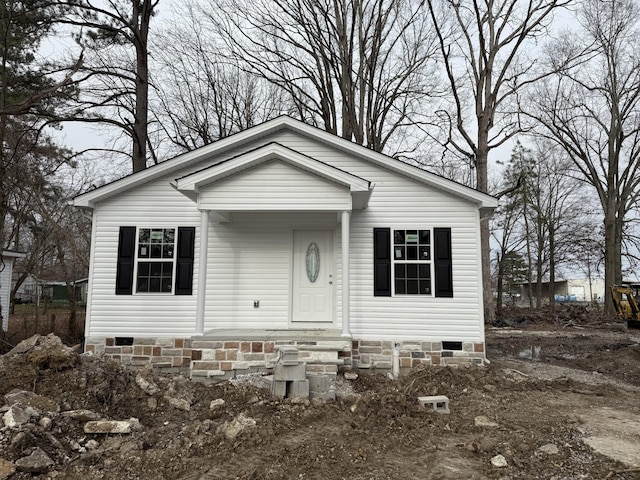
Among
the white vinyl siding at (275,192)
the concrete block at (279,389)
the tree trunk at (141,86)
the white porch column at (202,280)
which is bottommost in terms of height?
the concrete block at (279,389)

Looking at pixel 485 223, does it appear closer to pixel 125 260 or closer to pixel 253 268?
pixel 253 268

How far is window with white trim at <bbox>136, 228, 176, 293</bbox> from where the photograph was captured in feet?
25.6

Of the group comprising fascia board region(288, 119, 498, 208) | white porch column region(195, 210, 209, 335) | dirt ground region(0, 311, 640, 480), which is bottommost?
dirt ground region(0, 311, 640, 480)

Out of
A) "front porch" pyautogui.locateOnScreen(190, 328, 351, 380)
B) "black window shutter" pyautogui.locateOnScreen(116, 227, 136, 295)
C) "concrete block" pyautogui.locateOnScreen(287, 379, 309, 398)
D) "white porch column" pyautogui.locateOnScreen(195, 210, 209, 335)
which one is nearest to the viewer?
"concrete block" pyautogui.locateOnScreen(287, 379, 309, 398)

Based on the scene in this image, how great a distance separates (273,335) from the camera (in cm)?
693

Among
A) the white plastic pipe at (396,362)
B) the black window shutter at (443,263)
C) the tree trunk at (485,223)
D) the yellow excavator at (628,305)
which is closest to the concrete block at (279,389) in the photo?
the white plastic pipe at (396,362)

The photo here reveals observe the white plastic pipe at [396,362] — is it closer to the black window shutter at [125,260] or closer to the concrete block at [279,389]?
the concrete block at [279,389]

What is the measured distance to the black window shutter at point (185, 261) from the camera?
25.5 feet

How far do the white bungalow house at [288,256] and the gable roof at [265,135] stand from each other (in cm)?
3

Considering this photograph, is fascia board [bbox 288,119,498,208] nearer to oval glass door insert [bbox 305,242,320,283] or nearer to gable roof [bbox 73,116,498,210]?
Answer: gable roof [bbox 73,116,498,210]

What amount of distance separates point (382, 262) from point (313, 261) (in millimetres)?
1423

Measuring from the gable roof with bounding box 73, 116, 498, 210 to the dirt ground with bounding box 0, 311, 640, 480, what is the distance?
317 centimetres

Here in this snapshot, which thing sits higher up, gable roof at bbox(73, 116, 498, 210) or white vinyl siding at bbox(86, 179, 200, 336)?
gable roof at bbox(73, 116, 498, 210)

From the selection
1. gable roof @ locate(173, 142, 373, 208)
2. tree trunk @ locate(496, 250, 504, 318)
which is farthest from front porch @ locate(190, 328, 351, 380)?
tree trunk @ locate(496, 250, 504, 318)
